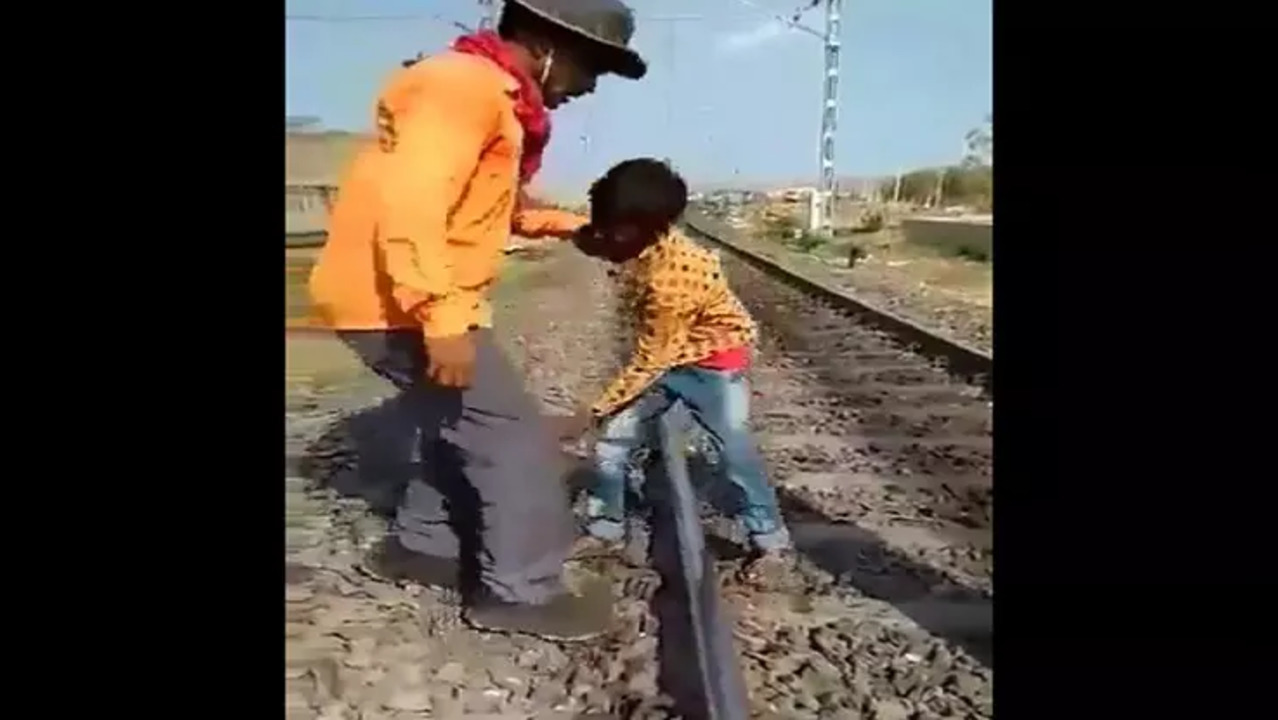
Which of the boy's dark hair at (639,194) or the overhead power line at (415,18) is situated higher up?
the overhead power line at (415,18)

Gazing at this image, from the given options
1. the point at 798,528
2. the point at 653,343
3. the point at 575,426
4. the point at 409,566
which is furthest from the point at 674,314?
the point at 409,566

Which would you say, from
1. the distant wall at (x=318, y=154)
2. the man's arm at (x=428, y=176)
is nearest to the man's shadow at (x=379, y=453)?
the man's arm at (x=428, y=176)

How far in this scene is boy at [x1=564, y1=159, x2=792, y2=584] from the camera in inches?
66.3

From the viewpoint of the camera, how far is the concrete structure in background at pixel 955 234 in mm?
1693

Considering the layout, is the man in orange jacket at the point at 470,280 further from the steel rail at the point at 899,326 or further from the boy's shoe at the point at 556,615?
the steel rail at the point at 899,326

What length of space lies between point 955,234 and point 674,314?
0.30 metres

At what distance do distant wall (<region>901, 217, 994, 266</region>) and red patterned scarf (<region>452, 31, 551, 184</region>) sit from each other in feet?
1.24

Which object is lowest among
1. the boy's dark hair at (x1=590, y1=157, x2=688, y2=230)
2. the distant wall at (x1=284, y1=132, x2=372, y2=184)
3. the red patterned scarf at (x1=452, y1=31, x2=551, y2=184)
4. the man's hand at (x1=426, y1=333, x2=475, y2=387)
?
the man's hand at (x1=426, y1=333, x2=475, y2=387)

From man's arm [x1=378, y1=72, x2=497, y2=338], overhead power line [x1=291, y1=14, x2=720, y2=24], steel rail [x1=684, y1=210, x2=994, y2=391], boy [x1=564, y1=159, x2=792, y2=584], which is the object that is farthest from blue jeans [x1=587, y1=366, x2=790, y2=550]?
overhead power line [x1=291, y1=14, x2=720, y2=24]

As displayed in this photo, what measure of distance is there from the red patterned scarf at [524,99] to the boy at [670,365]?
8 cm

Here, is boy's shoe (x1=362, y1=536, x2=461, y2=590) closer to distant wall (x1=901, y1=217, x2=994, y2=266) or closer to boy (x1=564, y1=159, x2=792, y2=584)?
boy (x1=564, y1=159, x2=792, y2=584)
